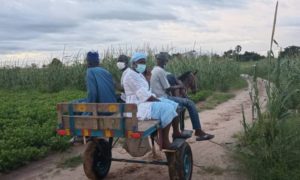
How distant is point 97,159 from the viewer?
6.71m

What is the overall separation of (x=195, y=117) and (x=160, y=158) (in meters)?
0.97

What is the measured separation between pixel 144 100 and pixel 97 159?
48.8 inches

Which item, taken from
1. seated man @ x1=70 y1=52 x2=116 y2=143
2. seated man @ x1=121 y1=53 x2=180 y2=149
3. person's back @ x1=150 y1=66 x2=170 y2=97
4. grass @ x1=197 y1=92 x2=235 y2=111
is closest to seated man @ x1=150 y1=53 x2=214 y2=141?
person's back @ x1=150 y1=66 x2=170 y2=97

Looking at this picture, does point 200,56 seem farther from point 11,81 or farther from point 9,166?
point 9,166

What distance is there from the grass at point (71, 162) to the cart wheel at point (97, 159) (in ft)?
3.71

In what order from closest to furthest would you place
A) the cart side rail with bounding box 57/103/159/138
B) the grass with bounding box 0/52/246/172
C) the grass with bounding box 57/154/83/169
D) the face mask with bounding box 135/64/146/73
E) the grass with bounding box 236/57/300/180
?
the cart side rail with bounding box 57/103/159/138, the grass with bounding box 236/57/300/180, the face mask with bounding box 135/64/146/73, the grass with bounding box 57/154/83/169, the grass with bounding box 0/52/246/172

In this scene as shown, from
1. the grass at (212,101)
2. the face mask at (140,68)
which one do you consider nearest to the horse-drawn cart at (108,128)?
the face mask at (140,68)

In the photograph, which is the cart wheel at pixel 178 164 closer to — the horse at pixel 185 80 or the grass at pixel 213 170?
the grass at pixel 213 170

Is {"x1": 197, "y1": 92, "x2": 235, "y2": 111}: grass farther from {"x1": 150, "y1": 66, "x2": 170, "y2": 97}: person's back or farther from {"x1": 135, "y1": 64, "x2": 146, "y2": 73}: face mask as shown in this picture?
{"x1": 135, "y1": 64, "x2": 146, "y2": 73}: face mask

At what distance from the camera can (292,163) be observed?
21.4ft

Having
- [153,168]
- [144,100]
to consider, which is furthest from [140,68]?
[153,168]

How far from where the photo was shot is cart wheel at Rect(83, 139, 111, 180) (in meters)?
6.46

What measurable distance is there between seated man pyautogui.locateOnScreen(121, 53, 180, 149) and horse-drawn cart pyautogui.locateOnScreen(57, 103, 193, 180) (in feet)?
0.39

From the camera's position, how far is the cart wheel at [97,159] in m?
6.46
